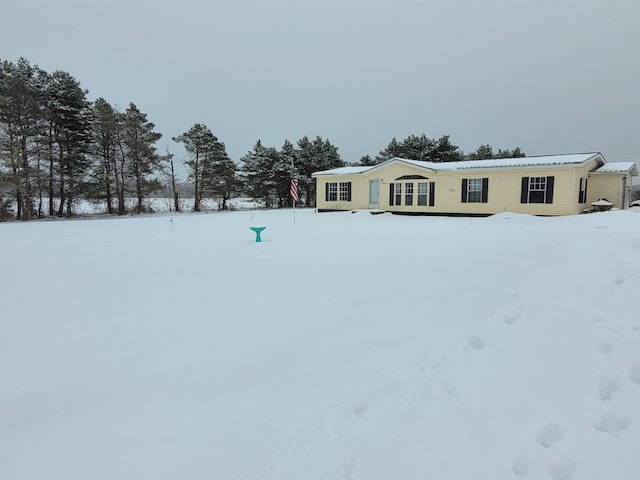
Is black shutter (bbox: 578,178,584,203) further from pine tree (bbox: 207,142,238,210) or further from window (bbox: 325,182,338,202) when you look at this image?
pine tree (bbox: 207,142,238,210)

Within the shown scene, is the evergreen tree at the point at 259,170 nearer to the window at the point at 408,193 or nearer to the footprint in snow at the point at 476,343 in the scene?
the window at the point at 408,193

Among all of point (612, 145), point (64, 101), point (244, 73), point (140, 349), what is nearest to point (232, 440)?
point (140, 349)

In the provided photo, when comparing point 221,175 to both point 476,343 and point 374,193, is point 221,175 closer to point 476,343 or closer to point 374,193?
point 374,193

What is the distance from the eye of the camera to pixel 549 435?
1.87m

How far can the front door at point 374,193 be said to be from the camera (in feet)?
66.1

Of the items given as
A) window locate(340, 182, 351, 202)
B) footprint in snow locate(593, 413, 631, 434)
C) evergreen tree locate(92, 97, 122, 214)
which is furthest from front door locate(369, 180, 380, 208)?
footprint in snow locate(593, 413, 631, 434)

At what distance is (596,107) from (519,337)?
3926 cm

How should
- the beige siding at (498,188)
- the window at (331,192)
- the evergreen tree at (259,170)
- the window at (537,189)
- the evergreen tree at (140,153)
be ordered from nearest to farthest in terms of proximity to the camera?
the beige siding at (498,188) < the window at (537,189) < the window at (331,192) < the evergreen tree at (140,153) < the evergreen tree at (259,170)

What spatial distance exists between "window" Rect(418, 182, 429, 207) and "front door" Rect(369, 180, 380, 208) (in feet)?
8.35

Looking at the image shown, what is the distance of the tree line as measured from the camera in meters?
18.1

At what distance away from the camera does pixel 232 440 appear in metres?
1.95

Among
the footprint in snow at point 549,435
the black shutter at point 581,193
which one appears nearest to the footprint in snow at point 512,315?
the footprint in snow at point 549,435

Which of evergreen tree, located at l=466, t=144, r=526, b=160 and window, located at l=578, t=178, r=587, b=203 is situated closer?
window, located at l=578, t=178, r=587, b=203

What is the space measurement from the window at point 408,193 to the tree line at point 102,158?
790 cm
